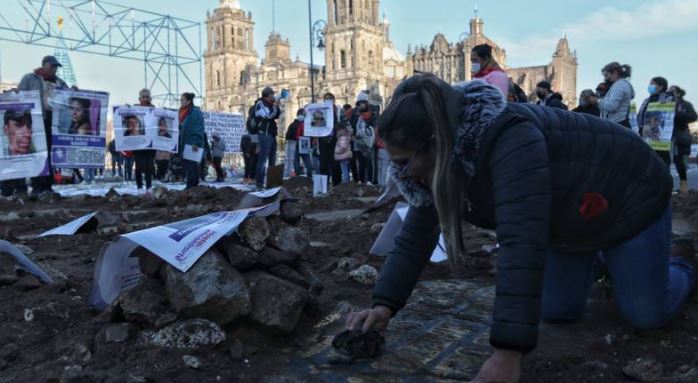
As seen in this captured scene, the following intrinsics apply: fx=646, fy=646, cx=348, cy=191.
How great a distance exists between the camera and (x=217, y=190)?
966 centimetres

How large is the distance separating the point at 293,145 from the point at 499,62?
59886mm

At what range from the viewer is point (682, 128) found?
32.8 feet

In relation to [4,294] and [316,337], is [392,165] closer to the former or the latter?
[316,337]

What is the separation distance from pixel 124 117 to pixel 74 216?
5167mm

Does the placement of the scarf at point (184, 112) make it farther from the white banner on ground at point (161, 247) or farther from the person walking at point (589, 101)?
the white banner on ground at point (161, 247)

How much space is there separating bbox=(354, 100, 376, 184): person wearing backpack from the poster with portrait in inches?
22.3

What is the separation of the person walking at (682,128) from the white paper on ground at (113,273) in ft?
29.4

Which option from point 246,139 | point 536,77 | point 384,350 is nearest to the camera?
point 384,350

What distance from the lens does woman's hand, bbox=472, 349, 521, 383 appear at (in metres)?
1.95

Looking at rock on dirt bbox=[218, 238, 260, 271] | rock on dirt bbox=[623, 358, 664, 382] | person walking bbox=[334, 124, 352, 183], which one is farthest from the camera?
person walking bbox=[334, 124, 352, 183]

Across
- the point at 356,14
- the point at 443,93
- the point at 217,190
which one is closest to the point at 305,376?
the point at 443,93

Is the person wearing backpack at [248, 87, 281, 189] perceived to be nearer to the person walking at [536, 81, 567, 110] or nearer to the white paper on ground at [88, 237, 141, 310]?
the person walking at [536, 81, 567, 110]

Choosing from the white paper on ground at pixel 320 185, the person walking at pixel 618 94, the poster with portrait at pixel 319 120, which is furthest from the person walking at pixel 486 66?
the poster with portrait at pixel 319 120

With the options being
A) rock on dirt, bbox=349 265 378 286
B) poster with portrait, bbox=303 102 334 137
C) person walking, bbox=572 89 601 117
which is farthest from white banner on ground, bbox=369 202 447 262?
poster with portrait, bbox=303 102 334 137
